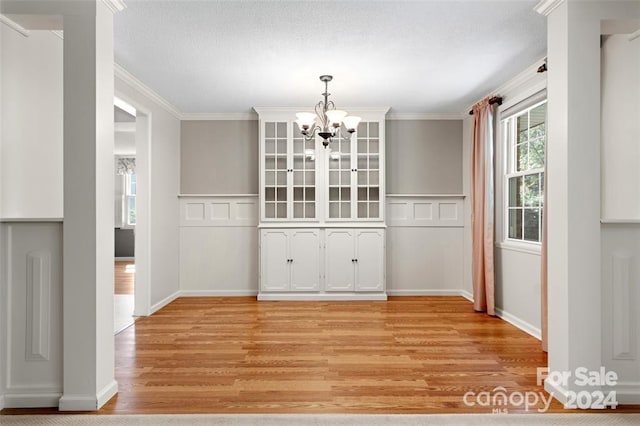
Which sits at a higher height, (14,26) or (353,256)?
(14,26)

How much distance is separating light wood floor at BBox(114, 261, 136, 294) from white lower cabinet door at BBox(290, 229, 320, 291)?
7.20 feet

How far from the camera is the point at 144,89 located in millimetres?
4207

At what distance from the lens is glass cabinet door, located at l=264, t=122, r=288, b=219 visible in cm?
524

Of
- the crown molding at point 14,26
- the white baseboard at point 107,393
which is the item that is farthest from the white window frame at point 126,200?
the white baseboard at point 107,393

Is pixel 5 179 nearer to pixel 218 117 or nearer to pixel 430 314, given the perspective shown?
pixel 218 117

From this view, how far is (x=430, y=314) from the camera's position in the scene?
14.5ft

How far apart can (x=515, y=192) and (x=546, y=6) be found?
85.9 inches

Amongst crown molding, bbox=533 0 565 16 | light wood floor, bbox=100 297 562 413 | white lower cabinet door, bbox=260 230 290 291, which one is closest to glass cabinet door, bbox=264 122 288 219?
white lower cabinet door, bbox=260 230 290 291

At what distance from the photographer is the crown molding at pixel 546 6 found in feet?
7.78

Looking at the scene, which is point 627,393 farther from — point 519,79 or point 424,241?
point 424,241

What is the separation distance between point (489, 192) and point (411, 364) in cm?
229

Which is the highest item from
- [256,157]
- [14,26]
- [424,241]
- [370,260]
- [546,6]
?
[546,6]

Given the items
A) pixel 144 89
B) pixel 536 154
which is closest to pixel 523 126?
pixel 536 154

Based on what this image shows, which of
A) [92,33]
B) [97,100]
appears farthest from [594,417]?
[92,33]
